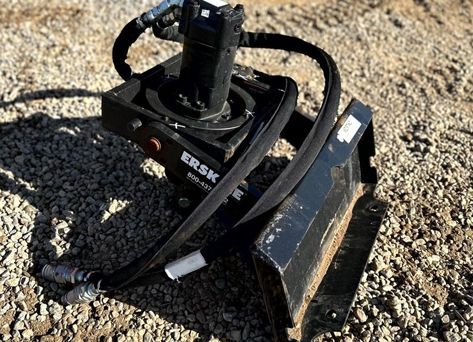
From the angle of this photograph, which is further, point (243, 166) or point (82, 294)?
point (82, 294)

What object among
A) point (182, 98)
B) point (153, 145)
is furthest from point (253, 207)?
point (182, 98)

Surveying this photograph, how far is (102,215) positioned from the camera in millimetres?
3619

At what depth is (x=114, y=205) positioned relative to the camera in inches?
145

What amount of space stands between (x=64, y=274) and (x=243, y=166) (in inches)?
45.8

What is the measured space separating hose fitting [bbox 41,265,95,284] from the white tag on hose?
0.52 m

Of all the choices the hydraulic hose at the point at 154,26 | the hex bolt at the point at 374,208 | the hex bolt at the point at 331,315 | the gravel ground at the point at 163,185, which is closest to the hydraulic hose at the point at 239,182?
the gravel ground at the point at 163,185

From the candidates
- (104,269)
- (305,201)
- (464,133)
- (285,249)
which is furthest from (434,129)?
(104,269)

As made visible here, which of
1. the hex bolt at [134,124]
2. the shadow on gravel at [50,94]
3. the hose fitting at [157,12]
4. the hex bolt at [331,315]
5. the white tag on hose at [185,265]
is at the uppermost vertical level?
the hose fitting at [157,12]

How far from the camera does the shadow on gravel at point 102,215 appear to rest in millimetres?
3197

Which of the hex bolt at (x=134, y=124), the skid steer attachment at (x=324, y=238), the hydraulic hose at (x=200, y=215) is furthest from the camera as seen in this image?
the hex bolt at (x=134, y=124)

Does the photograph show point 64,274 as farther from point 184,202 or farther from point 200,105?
point 200,105

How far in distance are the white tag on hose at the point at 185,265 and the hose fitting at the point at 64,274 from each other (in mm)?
523

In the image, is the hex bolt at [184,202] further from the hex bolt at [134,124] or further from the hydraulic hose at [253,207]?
the hydraulic hose at [253,207]

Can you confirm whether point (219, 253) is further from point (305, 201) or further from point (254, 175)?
point (254, 175)
